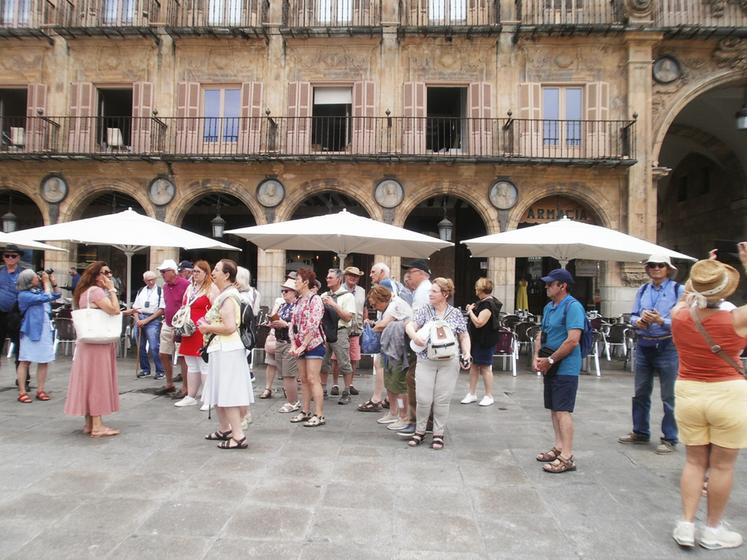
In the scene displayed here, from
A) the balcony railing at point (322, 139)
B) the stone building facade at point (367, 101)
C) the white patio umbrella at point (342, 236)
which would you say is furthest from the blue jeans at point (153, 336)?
the balcony railing at point (322, 139)

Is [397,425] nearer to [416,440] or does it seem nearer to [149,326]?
[416,440]

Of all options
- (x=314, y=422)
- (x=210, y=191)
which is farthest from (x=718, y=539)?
(x=210, y=191)

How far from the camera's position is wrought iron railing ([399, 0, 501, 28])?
49.2ft

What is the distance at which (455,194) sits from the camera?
14891mm

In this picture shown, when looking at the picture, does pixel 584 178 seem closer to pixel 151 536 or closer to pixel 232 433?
pixel 232 433

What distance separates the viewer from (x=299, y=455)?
15.6 feet

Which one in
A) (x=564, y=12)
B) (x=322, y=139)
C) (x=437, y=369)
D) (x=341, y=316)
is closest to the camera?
(x=437, y=369)

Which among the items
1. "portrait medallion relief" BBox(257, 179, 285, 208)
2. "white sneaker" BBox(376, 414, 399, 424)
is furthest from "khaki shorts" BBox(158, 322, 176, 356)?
"portrait medallion relief" BBox(257, 179, 285, 208)

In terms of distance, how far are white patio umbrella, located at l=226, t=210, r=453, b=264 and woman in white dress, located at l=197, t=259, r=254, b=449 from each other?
2.82 metres

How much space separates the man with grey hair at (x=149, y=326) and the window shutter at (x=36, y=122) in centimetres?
980

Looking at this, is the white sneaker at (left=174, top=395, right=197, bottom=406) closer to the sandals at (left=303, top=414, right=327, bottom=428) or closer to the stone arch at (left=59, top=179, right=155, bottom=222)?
the sandals at (left=303, top=414, right=327, bottom=428)

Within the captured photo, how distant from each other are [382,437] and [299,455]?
1048 millimetres

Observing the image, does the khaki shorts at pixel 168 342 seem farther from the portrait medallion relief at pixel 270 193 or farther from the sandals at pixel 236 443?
the portrait medallion relief at pixel 270 193

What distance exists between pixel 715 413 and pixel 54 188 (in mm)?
17336
